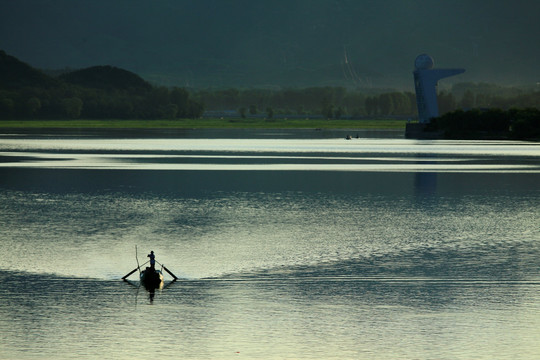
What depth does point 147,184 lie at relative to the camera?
77.7 meters

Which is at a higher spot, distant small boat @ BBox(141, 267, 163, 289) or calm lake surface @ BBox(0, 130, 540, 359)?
distant small boat @ BBox(141, 267, 163, 289)

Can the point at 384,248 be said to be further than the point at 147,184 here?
No

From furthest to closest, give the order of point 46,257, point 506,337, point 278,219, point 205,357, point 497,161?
point 497,161
point 278,219
point 46,257
point 506,337
point 205,357

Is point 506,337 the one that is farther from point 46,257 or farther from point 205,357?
point 46,257

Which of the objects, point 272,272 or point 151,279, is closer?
point 151,279

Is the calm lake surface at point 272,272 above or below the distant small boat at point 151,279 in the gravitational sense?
below

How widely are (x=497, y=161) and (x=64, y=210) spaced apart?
76723 millimetres

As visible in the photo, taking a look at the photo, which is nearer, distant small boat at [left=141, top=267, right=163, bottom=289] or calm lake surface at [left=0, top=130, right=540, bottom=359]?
calm lake surface at [left=0, top=130, right=540, bottom=359]

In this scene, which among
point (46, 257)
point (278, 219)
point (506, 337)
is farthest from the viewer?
point (278, 219)

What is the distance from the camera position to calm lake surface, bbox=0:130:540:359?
81.1ft

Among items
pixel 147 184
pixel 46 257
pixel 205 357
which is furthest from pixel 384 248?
pixel 147 184

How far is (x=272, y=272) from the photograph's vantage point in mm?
34906

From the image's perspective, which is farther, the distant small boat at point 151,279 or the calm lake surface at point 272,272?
the distant small boat at point 151,279

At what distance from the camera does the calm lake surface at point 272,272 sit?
24734mm
